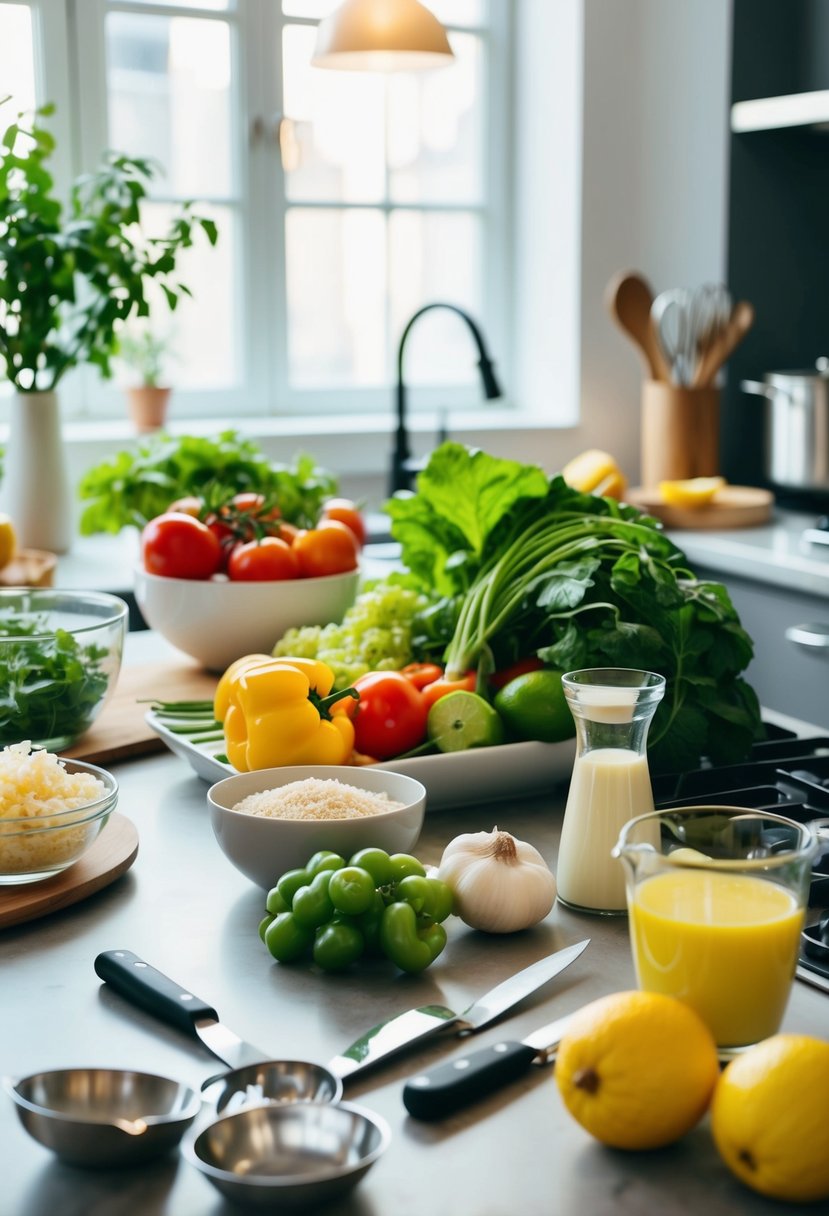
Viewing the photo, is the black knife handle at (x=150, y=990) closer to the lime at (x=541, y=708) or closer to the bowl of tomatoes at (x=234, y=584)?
the lime at (x=541, y=708)

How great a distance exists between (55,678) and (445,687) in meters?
0.39

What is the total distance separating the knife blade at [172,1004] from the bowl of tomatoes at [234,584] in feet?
2.49

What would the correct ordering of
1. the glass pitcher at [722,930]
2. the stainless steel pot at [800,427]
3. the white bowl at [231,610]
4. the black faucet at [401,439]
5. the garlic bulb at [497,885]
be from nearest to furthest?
1. the glass pitcher at [722,930]
2. the garlic bulb at [497,885]
3. the white bowl at [231,610]
4. the stainless steel pot at [800,427]
5. the black faucet at [401,439]

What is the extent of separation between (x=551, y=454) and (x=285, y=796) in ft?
8.89

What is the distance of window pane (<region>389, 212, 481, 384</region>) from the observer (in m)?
3.80

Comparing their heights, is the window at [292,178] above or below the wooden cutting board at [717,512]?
above

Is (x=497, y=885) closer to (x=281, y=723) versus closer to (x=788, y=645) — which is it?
(x=281, y=723)

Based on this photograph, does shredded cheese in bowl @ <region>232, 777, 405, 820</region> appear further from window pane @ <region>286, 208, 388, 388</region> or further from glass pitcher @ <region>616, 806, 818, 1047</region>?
window pane @ <region>286, 208, 388, 388</region>

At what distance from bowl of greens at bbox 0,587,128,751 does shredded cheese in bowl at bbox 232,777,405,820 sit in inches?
13.6

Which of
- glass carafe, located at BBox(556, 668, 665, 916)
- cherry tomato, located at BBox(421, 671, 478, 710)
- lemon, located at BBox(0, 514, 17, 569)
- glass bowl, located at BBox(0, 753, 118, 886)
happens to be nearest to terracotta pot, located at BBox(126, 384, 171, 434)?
lemon, located at BBox(0, 514, 17, 569)

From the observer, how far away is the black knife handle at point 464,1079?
0.76m

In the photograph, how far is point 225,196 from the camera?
3.55m

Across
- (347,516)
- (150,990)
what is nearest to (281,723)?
(150,990)

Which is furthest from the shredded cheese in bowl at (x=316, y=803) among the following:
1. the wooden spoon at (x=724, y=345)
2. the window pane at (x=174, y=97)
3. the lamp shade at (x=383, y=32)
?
the window pane at (x=174, y=97)
